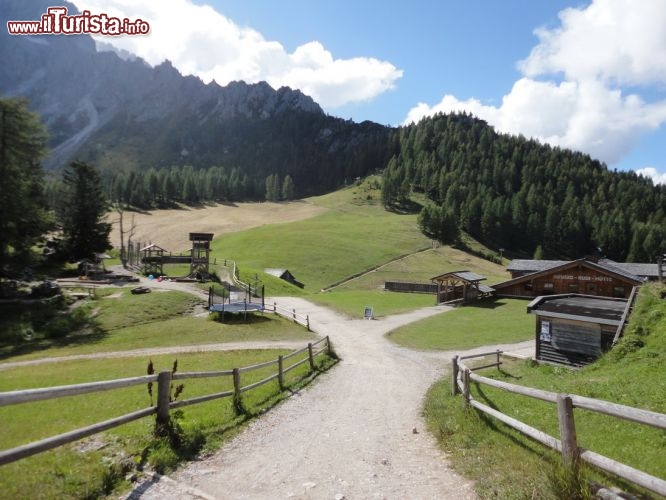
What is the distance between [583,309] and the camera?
83.0 ft

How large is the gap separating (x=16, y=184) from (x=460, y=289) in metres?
52.0

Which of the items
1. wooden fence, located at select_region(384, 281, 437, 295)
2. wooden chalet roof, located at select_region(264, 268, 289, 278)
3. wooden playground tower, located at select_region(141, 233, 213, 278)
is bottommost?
wooden fence, located at select_region(384, 281, 437, 295)

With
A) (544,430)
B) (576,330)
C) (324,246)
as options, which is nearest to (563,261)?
(576,330)

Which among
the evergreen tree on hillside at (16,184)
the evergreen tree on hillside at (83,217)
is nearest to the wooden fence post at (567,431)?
the evergreen tree on hillside at (16,184)

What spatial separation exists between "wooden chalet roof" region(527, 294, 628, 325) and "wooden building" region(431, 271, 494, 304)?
977 inches

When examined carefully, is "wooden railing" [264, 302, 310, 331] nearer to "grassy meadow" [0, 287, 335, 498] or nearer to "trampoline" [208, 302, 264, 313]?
"grassy meadow" [0, 287, 335, 498]

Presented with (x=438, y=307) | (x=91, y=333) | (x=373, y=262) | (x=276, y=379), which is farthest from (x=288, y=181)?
(x=276, y=379)

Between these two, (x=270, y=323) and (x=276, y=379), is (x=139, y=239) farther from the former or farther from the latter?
(x=276, y=379)

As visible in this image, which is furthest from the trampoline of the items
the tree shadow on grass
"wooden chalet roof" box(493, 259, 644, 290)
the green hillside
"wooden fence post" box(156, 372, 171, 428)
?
"wooden chalet roof" box(493, 259, 644, 290)

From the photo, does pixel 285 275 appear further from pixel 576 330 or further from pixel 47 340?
pixel 576 330

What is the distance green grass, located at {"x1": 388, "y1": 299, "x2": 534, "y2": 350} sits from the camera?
31016mm

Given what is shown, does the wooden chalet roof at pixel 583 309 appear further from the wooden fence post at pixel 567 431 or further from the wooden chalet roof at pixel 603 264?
the wooden chalet roof at pixel 603 264

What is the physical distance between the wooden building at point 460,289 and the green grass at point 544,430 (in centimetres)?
3730

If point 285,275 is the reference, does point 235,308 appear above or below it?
above
